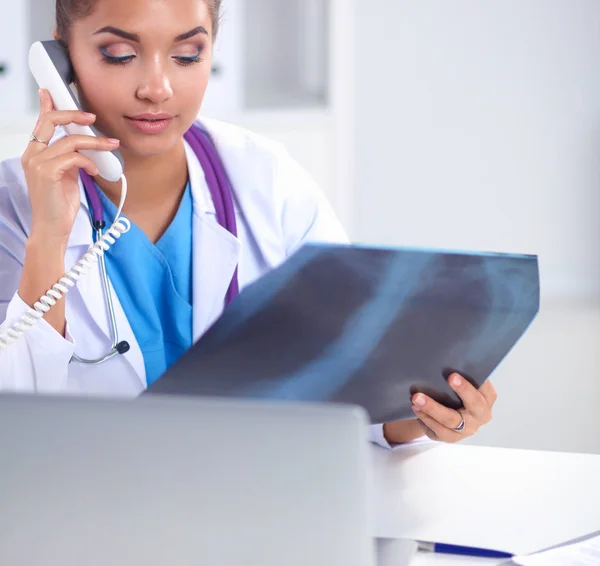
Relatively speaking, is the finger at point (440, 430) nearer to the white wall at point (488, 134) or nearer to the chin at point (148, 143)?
the chin at point (148, 143)

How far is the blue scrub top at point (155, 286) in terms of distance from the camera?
1.44 meters

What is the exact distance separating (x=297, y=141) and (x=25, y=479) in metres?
2.53

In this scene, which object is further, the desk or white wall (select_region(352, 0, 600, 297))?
white wall (select_region(352, 0, 600, 297))

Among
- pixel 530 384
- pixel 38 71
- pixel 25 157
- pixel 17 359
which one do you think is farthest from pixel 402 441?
pixel 530 384

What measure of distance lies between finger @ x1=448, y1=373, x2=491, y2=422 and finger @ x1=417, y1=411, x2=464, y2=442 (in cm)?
4

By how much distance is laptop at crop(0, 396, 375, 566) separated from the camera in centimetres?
52

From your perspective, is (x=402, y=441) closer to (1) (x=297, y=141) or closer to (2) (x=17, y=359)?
(2) (x=17, y=359)

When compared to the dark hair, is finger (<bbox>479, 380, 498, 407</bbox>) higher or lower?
lower

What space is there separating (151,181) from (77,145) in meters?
0.22

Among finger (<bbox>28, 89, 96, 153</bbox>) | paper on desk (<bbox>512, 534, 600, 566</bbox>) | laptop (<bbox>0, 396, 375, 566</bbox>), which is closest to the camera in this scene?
laptop (<bbox>0, 396, 375, 566</bbox>)

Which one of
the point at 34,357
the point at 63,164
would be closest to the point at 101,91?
the point at 63,164

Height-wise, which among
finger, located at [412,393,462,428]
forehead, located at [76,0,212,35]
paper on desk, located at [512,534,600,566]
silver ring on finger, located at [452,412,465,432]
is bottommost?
paper on desk, located at [512,534,600,566]

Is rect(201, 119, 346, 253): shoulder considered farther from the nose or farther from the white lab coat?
the nose

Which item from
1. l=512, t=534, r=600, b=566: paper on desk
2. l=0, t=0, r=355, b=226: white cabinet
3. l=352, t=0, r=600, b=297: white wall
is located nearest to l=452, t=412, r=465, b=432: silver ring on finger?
l=512, t=534, r=600, b=566: paper on desk
